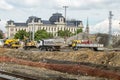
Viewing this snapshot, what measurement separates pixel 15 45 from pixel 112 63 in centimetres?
4651

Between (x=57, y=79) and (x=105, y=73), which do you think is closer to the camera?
(x=57, y=79)

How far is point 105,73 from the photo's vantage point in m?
22.8

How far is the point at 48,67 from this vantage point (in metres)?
30.7

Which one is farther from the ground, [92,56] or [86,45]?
[86,45]

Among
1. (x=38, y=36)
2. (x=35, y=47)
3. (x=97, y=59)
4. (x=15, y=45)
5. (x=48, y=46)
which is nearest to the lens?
(x=97, y=59)

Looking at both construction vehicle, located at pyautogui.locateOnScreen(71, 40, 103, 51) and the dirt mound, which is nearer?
the dirt mound

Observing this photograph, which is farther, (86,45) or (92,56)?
(86,45)

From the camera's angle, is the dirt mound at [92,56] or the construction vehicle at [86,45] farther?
the construction vehicle at [86,45]

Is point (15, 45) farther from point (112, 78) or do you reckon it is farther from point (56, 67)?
point (112, 78)

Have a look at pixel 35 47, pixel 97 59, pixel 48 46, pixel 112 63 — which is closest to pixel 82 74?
pixel 112 63

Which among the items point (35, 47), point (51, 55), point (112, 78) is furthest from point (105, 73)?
point (35, 47)

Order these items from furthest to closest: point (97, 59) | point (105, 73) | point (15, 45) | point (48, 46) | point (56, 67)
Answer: point (15, 45) → point (48, 46) → point (97, 59) → point (56, 67) → point (105, 73)

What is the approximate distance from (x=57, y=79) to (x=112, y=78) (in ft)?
11.9

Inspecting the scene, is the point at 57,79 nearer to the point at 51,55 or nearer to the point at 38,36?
the point at 51,55
